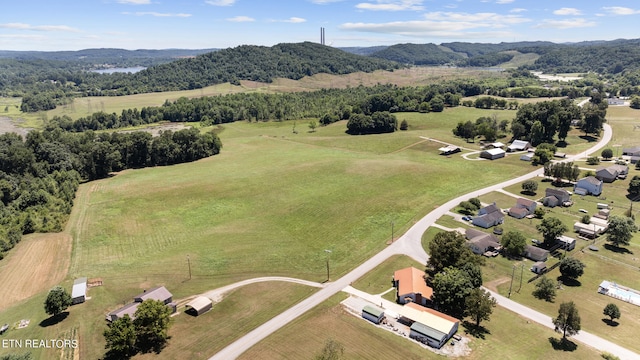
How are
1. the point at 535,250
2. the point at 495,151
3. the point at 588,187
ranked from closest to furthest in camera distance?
the point at 535,250 < the point at 588,187 < the point at 495,151

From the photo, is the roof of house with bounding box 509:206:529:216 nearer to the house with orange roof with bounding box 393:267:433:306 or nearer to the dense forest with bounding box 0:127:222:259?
the house with orange roof with bounding box 393:267:433:306

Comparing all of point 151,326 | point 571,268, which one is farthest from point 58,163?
point 571,268

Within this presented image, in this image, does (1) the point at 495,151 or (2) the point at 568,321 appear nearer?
(2) the point at 568,321

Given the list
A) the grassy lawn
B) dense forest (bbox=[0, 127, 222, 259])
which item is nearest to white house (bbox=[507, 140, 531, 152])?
the grassy lawn

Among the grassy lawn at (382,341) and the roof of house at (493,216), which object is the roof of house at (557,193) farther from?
the grassy lawn at (382,341)

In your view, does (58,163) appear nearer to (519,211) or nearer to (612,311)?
(519,211)

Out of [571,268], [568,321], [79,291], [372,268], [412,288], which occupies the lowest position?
[372,268]
